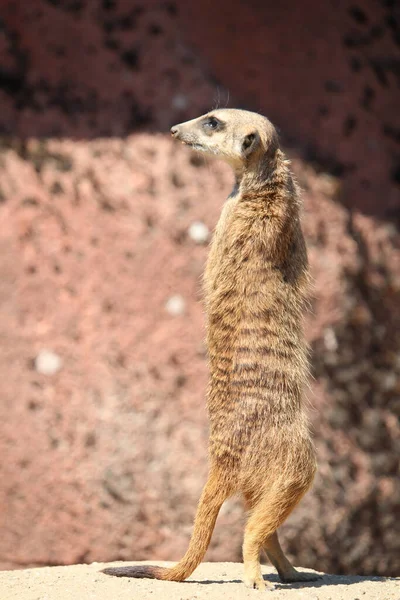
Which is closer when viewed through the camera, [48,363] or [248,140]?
[248,140]

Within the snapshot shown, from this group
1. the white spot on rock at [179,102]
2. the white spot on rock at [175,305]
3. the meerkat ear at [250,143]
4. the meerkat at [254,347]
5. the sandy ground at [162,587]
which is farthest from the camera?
the white spot on rock at [179,102]

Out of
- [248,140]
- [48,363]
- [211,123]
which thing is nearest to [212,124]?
[211,123]

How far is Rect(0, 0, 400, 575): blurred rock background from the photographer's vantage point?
4.05m

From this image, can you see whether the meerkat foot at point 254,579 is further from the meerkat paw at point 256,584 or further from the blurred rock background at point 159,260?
the blurred rock background at point 159,260

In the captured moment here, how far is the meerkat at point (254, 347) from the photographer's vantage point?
2.61 metres

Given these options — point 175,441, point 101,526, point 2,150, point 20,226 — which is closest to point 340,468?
point 175,441

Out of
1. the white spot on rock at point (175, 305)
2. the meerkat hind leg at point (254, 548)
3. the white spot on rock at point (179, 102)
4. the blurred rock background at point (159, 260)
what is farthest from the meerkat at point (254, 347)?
the white spot on rock at point (179, 102)

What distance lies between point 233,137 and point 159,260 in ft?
5.00

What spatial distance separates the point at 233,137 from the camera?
8.95ft

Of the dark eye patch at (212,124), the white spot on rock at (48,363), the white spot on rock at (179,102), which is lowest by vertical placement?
the white spot on rock at (48,363)

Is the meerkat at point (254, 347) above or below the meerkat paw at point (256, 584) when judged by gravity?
above

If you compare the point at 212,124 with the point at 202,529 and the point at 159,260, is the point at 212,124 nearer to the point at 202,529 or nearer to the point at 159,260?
the point at 202,529

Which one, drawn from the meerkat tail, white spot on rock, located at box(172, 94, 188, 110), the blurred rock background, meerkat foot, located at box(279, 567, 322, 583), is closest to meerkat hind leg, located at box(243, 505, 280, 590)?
the meerkat tail

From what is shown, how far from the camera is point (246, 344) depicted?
8.66ft
